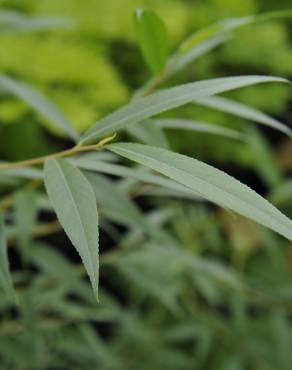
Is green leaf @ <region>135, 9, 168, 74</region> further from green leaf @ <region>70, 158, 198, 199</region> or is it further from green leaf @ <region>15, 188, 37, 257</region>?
green leaf @ <region>15, 188, 37, 257</region>

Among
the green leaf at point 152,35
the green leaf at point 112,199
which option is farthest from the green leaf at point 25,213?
the green leaf at point 152,35

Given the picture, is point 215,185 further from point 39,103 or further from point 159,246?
point 159,246

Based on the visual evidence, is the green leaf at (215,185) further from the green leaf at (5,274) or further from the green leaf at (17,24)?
the green leaf at (17,24)

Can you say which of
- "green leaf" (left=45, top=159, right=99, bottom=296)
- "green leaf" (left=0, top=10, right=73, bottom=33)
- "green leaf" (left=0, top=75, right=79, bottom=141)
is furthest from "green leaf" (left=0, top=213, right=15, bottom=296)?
"green leaf" (left=0, top=10, right=73, bottom=33)

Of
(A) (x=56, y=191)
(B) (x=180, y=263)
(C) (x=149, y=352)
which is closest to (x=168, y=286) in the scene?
(B) (x=180, y=263)

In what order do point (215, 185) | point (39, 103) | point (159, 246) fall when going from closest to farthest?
point (215, 185), point (39, 103), point (159, 246)

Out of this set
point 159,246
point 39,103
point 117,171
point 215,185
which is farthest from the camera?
point 159,246

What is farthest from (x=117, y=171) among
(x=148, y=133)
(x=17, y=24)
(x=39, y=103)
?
(x=17, y=24)
